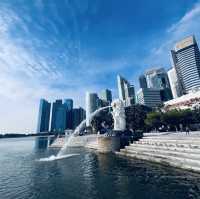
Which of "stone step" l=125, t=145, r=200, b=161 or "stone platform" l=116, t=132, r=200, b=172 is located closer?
"stone platform" l=116, t=132, r=200, b=172

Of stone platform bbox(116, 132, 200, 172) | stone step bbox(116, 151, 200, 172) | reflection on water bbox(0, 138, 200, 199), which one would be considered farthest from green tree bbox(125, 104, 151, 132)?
reflection on water bbox(0, 138, 200, 199)

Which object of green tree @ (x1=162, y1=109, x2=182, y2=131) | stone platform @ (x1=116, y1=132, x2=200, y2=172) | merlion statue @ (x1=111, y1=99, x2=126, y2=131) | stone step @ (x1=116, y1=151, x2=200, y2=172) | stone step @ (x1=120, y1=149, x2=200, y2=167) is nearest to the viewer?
stone step @ (x1=120, y1=149, x2=200, y2=167)

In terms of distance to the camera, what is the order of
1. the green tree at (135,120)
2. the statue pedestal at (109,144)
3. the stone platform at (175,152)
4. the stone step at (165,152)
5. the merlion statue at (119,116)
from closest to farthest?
the stone platform at (175,152)
the stone step at (165,152)
the statue pedestal at (109,144)
the merlion statue at (119,116)
the green tree at (135,120)

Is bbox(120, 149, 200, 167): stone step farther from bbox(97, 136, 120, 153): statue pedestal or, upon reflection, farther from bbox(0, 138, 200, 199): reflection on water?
bbox(97, 136, 120, 153): statue pedestal

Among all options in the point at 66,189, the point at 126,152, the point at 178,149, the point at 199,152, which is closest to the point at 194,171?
the point at 199,152

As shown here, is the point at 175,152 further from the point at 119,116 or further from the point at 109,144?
the point at 119,116

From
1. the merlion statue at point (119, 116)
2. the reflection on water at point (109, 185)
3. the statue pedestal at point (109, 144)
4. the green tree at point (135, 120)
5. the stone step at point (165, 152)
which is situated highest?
the green tree at point (135, 120)

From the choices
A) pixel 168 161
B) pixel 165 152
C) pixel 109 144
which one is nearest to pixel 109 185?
pixel 168 161

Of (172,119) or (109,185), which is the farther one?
(172,119)

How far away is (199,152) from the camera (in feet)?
76.0

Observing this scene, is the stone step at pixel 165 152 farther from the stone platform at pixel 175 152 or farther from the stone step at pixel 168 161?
the stone step at pixel 168 161

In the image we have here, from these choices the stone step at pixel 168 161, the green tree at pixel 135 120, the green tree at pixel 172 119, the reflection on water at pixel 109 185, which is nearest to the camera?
the reflection on water at pixel 109 185

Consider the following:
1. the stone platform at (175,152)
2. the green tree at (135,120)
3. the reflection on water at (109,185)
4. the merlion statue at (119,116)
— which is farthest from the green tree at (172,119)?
the reflection on water at (109,185)

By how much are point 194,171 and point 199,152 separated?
308 centimetres
